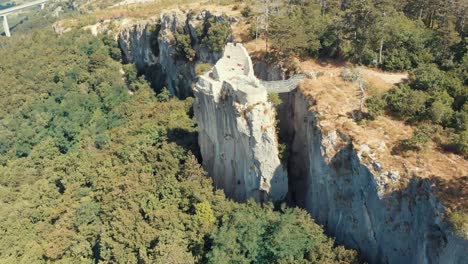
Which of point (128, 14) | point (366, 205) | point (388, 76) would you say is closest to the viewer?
point (366, 205)

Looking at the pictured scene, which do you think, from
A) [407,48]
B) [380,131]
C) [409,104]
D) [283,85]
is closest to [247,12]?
[283,85]

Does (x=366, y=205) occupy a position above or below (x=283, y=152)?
below

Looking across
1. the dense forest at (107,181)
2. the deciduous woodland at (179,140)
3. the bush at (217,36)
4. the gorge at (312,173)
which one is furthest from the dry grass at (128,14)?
the gorge at (312,173)

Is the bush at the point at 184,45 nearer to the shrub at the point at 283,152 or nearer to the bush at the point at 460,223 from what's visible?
the shrub at the point at 283,152

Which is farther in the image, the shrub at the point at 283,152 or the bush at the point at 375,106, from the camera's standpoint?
the shrub at the point at 283,152

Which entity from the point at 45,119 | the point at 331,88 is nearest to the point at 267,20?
the point at 331,88

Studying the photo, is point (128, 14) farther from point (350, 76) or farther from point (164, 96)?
point (350, 76)

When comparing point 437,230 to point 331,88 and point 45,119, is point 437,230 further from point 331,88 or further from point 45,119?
point 45,119
